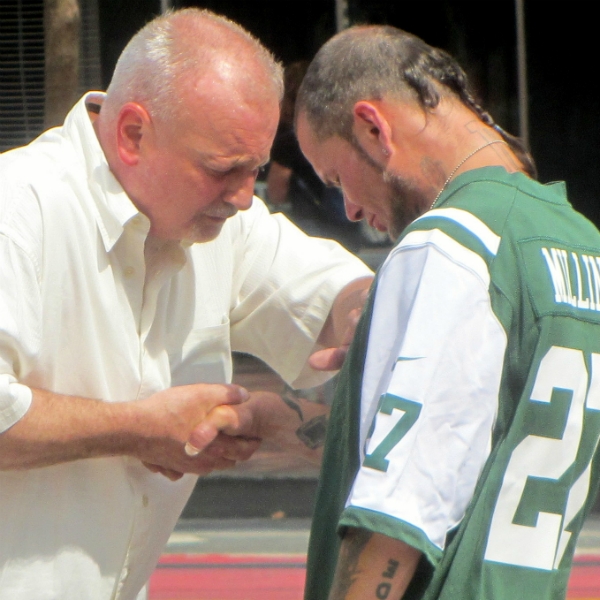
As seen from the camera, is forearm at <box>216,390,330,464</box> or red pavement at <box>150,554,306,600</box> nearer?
forearm at <box>216,390,330,464</box>

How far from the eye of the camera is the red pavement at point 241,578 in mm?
4785

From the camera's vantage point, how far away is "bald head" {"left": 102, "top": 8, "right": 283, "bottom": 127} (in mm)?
2143

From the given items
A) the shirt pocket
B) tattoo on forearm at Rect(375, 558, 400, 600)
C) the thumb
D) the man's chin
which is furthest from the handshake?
tattoo on forearm at Rect(375, 558, 400, 600)

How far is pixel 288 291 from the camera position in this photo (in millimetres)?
2504

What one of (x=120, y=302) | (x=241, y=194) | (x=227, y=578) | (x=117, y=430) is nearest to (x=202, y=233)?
(x=241, y=194)

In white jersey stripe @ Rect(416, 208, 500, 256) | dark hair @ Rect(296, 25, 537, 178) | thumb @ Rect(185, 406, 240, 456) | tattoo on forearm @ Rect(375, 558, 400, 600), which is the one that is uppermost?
dark hair @ Rect(296, 25, 537, 178)

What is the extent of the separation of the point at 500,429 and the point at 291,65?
15.6 feet

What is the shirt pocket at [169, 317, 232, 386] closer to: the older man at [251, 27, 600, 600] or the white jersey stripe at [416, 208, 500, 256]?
the older man at [251, 27, 600, 600]

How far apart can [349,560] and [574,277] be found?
570 mm

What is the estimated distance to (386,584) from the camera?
5.12ft

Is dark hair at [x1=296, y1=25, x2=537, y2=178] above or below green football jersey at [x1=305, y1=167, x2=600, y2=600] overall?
above

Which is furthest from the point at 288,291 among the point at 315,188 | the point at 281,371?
the point at 315,188

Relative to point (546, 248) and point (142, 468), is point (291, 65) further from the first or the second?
point (546, 248)

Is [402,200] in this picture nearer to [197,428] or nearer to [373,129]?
[373,129]
